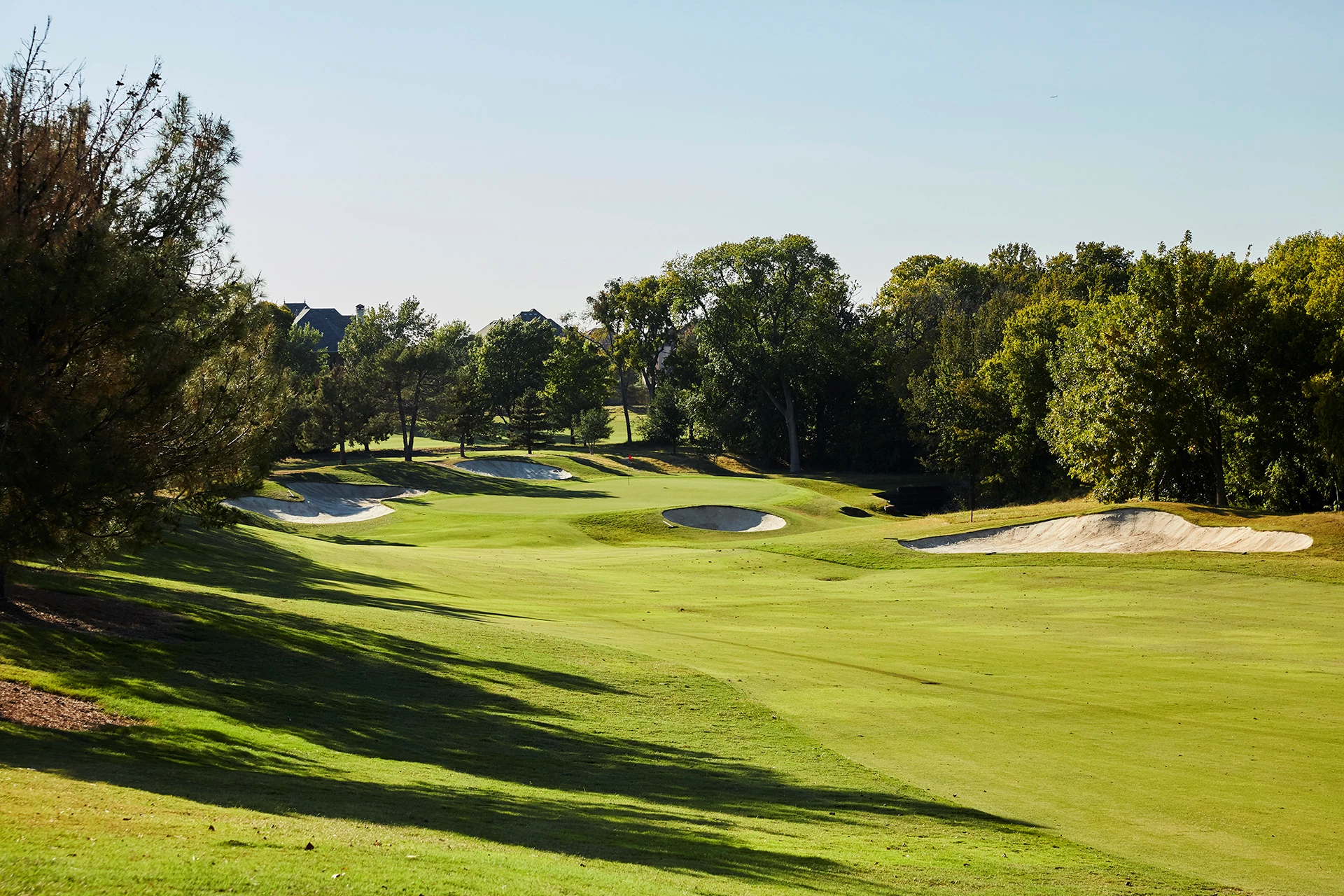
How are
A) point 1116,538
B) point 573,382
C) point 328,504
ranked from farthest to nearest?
point 573,382 < point 328,504 < point 1116,538

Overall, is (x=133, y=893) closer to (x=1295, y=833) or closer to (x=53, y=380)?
(x=53, y=380)

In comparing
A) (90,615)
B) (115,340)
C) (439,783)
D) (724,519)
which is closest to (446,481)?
(724,519)

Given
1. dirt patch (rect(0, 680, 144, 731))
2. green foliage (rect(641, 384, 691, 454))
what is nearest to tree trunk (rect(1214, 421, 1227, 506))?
dirt patch (rect(0, 680, 144, 731))

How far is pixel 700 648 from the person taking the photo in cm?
2250

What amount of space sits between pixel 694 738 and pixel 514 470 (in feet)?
214

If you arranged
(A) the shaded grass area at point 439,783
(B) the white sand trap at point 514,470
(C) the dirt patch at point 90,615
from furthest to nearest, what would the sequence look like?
(B) the white sand trap at point 514,470
(C) the dirt patch at point 90,615
(A) the shaded grass area at point 439,783

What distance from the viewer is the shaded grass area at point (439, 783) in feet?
26.2

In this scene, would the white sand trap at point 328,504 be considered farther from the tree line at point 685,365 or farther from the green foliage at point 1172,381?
the green foliage at point 1172,381

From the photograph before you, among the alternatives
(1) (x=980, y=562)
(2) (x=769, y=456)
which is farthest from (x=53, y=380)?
(2) (x=769, y=456)

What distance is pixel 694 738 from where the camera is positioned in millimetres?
15539

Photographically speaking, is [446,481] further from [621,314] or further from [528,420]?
[621,314]

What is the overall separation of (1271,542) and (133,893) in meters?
36.2

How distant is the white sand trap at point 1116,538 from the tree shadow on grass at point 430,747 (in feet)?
78.7

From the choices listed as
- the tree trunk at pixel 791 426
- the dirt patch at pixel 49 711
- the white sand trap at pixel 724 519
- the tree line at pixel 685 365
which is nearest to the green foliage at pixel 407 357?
the tree line at pixel 685 365
